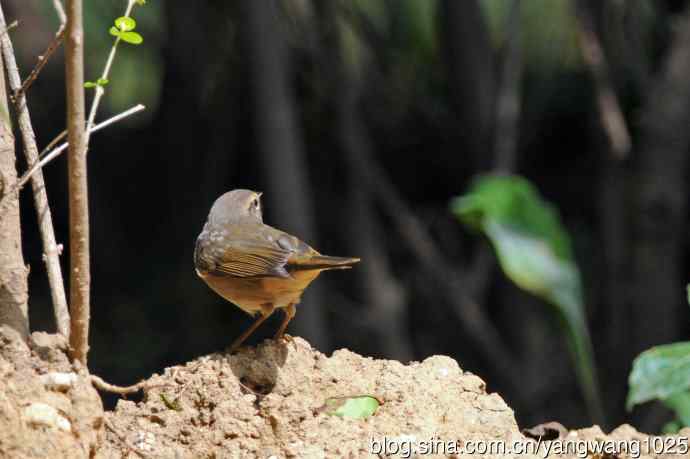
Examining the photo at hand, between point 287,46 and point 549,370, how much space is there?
2840 mm

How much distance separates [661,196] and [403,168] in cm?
289

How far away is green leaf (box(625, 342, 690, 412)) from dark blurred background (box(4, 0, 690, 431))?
7.82 ft

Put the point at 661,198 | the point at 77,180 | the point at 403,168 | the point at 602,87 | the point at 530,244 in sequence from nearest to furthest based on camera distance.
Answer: the point at 77,180 < the point at 530,244 < the point at 661,198 < the point at 602,87 < the point at 403,168

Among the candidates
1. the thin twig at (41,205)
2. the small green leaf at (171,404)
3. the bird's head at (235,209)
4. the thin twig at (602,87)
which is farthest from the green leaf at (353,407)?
the thin twig at (602,87)

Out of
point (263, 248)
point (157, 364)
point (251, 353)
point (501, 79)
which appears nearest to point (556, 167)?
point (501, 79)

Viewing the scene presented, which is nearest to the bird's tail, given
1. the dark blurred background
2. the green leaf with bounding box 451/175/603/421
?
the green leaf with bounding box 451/175/603/421

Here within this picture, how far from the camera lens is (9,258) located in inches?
101

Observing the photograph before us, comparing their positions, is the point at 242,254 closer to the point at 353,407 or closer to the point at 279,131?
the point at 353,407

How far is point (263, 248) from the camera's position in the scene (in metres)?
3.67

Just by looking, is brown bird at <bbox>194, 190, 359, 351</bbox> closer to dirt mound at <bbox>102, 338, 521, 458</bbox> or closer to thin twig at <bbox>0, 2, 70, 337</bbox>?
dirt mound at <bbox>102, 338, 521, 458</bbox>

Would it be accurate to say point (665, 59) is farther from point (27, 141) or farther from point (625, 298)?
point (27, 141)

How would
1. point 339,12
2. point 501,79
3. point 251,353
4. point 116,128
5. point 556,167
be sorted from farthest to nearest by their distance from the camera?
point 116,128 < point 556,167 < point 339,12 < point 501,79 < point 251,353

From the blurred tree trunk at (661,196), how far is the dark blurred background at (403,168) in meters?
0.01

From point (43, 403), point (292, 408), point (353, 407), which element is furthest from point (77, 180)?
point (353, 407)
